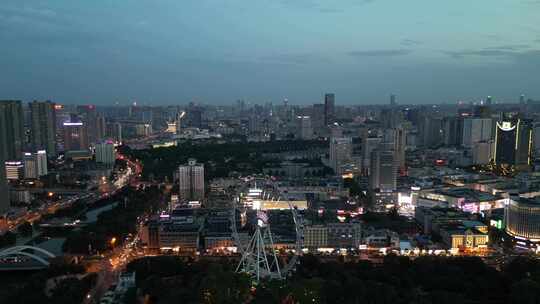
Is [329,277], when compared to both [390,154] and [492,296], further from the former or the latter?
[390,154]

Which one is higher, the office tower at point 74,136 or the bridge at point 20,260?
the office tower at point 74,136

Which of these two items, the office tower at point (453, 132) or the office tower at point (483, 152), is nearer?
the office tower at point (483, 152)

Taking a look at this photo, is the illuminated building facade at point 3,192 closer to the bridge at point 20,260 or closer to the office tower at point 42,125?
the bridge at point 20,260

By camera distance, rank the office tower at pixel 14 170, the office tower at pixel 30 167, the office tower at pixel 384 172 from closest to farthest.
Result: the office tower at pixel 384 172 < the office tower at pixel 14 170 < the office tower at pixel 30 167

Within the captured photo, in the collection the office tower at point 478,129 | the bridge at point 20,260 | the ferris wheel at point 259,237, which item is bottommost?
the bridge at point 20,260

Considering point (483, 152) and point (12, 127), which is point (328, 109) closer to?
point (483, 152)

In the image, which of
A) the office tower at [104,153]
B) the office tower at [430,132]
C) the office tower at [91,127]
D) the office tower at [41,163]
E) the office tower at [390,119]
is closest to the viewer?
the office tower at [41,163]

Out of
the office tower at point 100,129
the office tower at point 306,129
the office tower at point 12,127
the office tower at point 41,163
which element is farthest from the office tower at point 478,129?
the office tower at point 12,127
